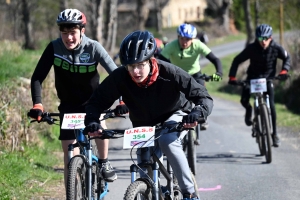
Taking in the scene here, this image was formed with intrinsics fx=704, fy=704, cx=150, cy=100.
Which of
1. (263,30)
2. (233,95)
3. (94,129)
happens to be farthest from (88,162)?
(233,95)

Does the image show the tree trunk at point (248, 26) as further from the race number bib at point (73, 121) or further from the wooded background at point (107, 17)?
the race number bib at point (73, 121)

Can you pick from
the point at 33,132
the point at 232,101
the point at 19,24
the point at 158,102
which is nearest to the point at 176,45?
the point at 33,132

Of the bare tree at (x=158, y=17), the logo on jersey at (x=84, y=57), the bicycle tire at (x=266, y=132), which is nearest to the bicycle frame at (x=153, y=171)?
the logo on jersey at (x=84, y=57)

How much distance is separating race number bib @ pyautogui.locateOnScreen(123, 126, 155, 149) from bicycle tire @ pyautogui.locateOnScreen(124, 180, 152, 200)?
0.31 m

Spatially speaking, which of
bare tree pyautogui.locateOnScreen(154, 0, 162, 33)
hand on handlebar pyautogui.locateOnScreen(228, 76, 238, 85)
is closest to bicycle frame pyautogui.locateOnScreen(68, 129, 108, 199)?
hand on handlebar pyautogui.locateOnScreen(228, 76, 238, 85)

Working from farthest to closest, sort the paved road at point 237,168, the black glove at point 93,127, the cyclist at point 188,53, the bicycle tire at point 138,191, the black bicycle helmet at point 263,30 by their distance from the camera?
the black bicycle helmet at point 263,30, the cyclist at point 188,53, the paved road at point 237,168, the black glove at point 93,127, the bicycle tire at point 138,191

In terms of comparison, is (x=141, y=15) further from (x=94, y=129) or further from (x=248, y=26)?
(x=94, y=129)

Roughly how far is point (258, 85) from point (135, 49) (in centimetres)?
552

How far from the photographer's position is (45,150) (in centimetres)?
1075

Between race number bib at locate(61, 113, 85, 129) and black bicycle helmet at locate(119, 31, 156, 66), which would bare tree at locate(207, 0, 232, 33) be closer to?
race number bib at locate(61, 113, 85, 129)

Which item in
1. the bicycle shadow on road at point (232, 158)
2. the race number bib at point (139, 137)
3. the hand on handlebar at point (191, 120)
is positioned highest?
the hand on handlebar at point (191, 120)

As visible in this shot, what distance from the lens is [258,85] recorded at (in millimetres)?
10781

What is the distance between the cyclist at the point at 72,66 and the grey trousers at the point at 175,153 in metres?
1.39

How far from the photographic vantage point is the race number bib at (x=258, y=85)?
1074 centimetres
